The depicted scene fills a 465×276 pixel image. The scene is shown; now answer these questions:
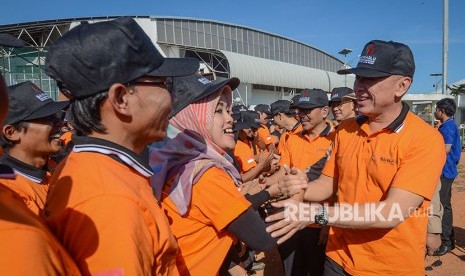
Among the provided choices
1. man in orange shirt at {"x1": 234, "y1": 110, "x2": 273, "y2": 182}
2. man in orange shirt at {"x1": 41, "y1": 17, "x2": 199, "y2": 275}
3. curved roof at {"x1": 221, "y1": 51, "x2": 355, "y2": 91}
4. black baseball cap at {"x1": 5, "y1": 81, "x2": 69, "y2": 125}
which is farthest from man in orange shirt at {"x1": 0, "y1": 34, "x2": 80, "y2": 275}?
curved roof at {"x1": 221, "y1": 51, "x2": 355, "y2": 91}

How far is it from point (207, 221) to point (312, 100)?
3.35 m

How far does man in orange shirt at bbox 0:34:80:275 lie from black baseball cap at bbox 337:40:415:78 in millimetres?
2219

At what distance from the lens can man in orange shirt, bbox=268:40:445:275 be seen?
2291 millimetres

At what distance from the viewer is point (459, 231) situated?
279 inches

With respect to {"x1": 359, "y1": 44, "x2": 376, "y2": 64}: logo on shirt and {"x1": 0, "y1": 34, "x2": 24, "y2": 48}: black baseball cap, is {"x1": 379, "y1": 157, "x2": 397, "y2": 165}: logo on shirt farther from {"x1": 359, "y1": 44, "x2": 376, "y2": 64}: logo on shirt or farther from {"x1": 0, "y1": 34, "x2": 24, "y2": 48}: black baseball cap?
{"x1": 0, "y1": 34, "x2": 24, "y2": 48}: black baseball cap

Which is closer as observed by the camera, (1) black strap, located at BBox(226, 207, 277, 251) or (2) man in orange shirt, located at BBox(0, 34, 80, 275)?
(2) man in orange shirt, located at BBox(0, 34, 80, 275)

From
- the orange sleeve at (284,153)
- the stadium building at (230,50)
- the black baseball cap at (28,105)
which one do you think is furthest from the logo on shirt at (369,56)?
the stadium building at (230,50)

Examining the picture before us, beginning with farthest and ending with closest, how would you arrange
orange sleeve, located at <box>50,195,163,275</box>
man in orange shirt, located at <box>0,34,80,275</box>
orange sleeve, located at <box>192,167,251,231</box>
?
orange sleeve, located at <box>192,167,251,231</box> → orange sleeve, located at <box>50,195,163,275</box> → man in orange shirt, located at <box>0,34,80,275</box>

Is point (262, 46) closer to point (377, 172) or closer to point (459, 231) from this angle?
point (459, 231)

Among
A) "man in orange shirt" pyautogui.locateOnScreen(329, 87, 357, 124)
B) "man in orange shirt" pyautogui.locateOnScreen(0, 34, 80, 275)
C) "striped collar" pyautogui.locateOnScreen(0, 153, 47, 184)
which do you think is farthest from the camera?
"man in orange shirt" pyautogui.locateOnScreen(329, 87, 357, 124)

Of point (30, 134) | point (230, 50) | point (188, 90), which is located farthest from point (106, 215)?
point (230, 50)

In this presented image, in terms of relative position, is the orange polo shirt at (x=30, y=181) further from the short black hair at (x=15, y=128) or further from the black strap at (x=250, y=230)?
the black strap at (x=250, y=230)

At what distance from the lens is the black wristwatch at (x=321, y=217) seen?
2.37 meters

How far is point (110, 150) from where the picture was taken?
1305 mm
